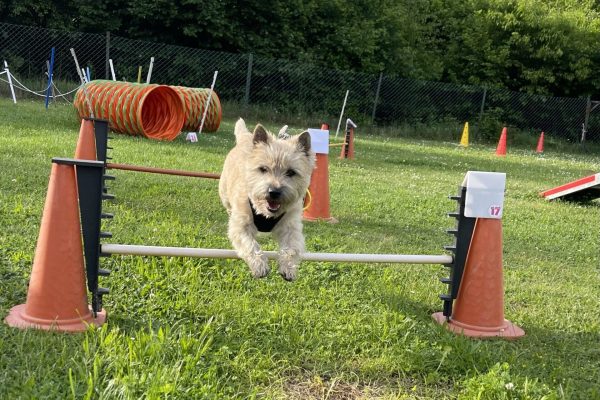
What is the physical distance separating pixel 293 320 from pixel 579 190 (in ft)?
23.3

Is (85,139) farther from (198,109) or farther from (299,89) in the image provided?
(299,89)

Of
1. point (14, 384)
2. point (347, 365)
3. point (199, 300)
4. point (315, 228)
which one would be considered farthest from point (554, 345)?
point (14, 384)

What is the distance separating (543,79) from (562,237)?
26438 millimetres

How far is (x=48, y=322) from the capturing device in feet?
11.0

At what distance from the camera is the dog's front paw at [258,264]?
12.3 feet

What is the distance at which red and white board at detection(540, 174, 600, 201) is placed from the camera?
8859 mm

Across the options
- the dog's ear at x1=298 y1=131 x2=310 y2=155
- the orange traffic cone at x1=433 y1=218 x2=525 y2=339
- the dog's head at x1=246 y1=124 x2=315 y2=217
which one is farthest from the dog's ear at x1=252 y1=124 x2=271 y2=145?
the orange traffic cone at x1=433 y1=218 x2=525 y2=339

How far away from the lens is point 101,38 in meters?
21.6

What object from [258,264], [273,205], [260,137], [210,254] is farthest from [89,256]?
[260,137]

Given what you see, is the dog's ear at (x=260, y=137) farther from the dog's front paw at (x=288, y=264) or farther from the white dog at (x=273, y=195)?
the dog's front paw at (x=288, y=264)

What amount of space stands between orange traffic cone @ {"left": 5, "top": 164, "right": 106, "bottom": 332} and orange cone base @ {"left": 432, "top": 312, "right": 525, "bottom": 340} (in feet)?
7.59

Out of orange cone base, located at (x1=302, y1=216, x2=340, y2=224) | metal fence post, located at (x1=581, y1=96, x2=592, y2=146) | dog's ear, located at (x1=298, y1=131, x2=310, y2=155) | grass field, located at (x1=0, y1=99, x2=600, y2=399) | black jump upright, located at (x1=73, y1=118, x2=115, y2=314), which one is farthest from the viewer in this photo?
metal fence post, located at (x1=581, y1=96, x2=592, y2=146)

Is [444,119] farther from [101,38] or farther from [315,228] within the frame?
[315,228]

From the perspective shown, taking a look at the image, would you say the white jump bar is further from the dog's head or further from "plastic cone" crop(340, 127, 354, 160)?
"plastic cone" crop(340, 127, 354, 160)
